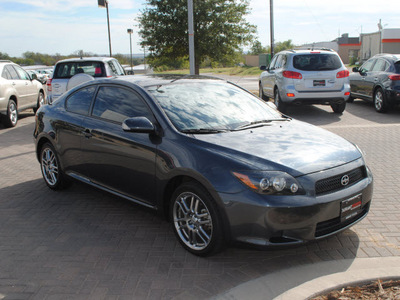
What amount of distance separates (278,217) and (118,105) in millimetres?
2411

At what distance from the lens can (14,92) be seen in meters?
12.8

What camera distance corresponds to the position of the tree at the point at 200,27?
1972 cm

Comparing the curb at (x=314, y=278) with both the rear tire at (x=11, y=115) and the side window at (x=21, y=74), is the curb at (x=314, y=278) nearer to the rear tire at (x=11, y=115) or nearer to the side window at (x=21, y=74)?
the rear tire at (x=11, y=115)

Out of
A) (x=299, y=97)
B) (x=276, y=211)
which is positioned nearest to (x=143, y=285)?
(x=276, y=211)

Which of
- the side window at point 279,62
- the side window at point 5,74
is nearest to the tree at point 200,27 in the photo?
the side window at point 279,62

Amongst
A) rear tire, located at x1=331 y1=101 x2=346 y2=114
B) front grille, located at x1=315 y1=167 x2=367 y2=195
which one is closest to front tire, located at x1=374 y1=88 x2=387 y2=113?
rear tire, located at x1=331 y1=101 x2=346 y2=114

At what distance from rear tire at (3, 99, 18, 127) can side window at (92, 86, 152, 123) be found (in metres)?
8.22

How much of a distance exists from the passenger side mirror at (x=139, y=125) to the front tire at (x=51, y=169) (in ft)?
6.66

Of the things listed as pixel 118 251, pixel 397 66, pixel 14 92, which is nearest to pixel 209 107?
pixel 118 251

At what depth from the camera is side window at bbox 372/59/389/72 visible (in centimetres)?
1269

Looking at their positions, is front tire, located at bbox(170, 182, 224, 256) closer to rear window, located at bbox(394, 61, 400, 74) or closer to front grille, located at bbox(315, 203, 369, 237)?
front grille, located at bbox(315, 203, 369, 237)

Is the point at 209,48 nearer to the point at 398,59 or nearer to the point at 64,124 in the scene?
the point at 398,59

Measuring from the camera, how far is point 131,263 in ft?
12.9

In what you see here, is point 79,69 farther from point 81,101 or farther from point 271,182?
point 271,182
